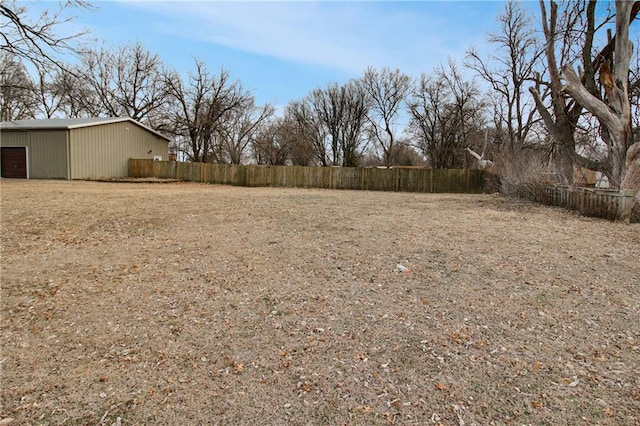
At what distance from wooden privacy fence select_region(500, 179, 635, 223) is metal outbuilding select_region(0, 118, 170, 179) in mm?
19931

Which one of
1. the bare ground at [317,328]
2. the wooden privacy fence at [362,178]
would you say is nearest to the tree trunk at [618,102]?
the bare ground at [317,328]

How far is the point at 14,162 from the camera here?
18766 mm

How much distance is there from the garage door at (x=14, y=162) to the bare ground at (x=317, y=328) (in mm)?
16391

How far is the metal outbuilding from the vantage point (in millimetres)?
18141

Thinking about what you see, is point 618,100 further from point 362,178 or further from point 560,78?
point 362,178

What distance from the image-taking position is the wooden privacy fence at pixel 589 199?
7.48 meters

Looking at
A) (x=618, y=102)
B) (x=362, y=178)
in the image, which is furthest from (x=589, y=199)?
(x=362, y=178)

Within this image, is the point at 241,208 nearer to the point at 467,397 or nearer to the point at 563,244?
the point at 563,244

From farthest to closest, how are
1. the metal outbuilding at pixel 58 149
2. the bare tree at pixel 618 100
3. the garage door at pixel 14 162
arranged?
the garage door at pixel 14 162 < the metal outbuilding at pixel 58 149 < the bare tree at pixel 618 100

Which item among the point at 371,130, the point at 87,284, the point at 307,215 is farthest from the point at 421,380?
the point at 371,130

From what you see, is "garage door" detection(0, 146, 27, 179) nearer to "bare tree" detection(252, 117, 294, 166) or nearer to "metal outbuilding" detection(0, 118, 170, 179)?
"metal outbuilding" detection(0, 118, 170, 179)

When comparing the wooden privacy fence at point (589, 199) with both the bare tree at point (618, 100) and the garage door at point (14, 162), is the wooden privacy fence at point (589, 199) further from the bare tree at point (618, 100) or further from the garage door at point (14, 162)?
the garage door at point (14, 162)

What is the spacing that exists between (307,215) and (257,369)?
5.46 metres

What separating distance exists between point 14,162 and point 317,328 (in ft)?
73.2
